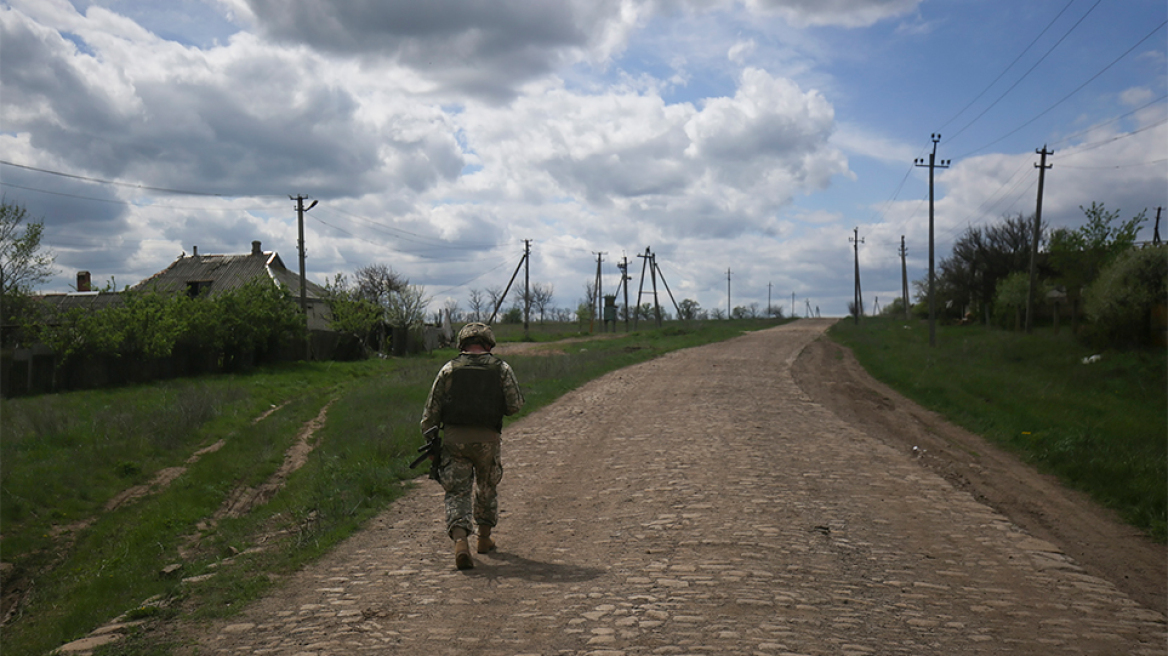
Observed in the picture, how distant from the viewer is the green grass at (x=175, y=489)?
25.3 ft

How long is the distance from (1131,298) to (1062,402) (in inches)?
663

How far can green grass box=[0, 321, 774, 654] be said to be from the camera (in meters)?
7.73

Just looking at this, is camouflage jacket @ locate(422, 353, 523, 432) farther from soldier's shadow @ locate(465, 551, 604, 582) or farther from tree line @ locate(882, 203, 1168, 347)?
tree line @ locate(882, 203, 1168, 347)

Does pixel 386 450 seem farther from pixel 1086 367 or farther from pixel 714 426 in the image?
pixel 1086 367

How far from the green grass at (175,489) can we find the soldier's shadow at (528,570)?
1745 mm

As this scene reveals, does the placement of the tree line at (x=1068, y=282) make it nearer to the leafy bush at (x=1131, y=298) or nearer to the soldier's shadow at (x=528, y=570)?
the leafy bush at (x=1131, y=298)

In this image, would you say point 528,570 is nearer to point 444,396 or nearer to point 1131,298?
point 444,396

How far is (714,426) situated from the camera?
13500 mm

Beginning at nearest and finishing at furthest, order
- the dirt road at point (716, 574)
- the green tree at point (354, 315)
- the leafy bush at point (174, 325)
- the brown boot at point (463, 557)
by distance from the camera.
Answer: the dirt road at point (716, 574), the brown boot at point (463, 557), the leafy bush at point (174, 325), the green tree at point (354, 315)

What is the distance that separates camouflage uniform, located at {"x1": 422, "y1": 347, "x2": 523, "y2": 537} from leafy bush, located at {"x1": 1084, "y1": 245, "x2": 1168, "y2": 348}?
113 feet

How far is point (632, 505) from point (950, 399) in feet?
42.7

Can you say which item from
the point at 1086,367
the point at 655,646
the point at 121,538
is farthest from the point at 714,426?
the point at 1086,367

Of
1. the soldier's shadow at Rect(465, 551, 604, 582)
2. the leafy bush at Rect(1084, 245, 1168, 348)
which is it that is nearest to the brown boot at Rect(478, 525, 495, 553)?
the soldier's shadow at Rect(465, 551, 604, 582)

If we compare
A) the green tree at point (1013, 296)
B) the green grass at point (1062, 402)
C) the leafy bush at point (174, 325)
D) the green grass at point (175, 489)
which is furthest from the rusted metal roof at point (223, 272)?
the green tree at point (1013, 296)
